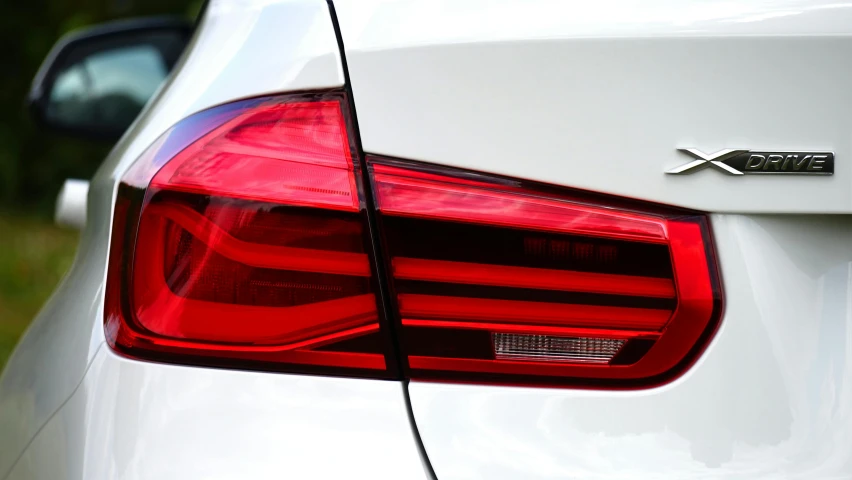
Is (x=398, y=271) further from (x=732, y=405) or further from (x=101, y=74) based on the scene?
(x=101, y=74)

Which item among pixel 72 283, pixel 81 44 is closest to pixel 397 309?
pixel 72 283

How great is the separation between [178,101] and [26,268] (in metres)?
7.85

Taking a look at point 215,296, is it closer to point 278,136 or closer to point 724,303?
point 278,136

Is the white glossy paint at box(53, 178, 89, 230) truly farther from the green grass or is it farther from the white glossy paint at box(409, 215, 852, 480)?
the green grass

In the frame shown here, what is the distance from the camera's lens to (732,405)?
1.08 metres

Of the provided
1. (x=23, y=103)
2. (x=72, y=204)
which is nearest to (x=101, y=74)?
(x=72, y=204)

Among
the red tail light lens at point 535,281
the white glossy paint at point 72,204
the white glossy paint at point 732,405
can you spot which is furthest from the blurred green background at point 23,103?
the white glossy paint at point 732,405

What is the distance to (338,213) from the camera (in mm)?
1143

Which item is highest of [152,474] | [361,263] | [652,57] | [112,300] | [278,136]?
[652,57]

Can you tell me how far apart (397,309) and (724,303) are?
38 cm

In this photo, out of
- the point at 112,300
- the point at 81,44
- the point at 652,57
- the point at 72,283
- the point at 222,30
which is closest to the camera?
the point at 652,57

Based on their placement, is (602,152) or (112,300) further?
(112,300)

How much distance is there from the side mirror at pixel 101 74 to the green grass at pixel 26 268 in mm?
3039

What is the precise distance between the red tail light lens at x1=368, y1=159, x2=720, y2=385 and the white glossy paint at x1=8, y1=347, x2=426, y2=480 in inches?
3.6
